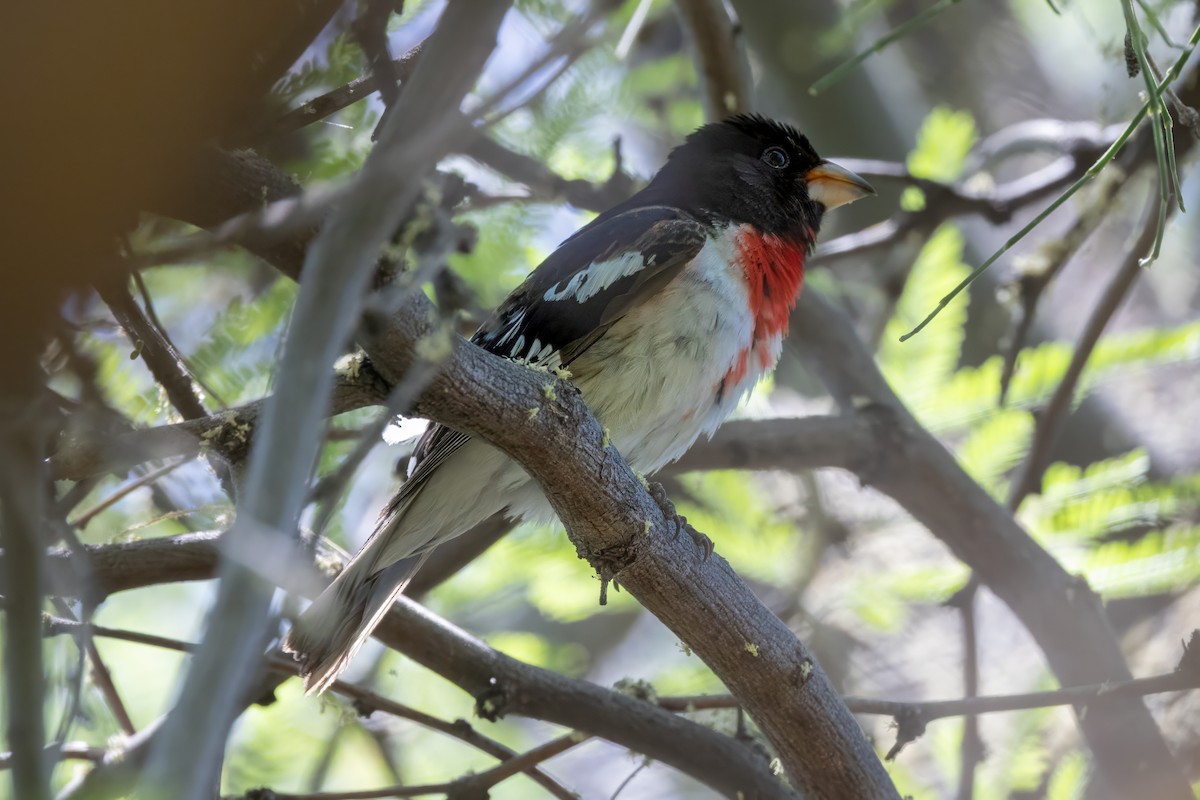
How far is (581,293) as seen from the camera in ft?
11.5

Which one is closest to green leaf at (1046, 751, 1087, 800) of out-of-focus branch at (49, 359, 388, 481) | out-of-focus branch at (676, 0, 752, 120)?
out-of-focus branch at (676, 0, 752, 120)

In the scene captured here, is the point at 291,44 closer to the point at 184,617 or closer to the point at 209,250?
the point at 209,250

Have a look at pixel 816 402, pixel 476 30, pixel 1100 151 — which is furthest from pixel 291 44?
pixel 816 402

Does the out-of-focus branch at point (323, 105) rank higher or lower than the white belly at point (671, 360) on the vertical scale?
lower

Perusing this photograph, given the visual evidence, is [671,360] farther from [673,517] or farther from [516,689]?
[516,689]

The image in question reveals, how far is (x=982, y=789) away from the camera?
4.57 m

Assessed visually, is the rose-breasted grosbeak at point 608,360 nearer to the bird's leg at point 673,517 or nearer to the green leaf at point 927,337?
the bird's leg at point 673,517

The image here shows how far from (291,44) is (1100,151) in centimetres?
387

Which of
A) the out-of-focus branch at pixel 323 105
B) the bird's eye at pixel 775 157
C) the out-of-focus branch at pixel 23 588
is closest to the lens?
the out-of-focus branch at pixel 23 588

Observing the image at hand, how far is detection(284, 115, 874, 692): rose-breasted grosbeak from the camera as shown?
338cm

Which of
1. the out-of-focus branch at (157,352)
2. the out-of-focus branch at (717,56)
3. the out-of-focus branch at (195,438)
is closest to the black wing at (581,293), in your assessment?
the out-of-focus branch at (157,352)

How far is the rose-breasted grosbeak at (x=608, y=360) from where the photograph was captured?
3377 mm

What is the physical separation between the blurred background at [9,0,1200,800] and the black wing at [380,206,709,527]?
0.82 feet

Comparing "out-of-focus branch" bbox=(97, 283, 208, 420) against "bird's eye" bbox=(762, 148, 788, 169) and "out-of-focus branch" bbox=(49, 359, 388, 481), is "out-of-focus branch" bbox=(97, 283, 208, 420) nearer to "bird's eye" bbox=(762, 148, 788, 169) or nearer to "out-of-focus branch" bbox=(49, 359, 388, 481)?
"out-of-focus branch" bbox=(49, 359, 388, 481)
